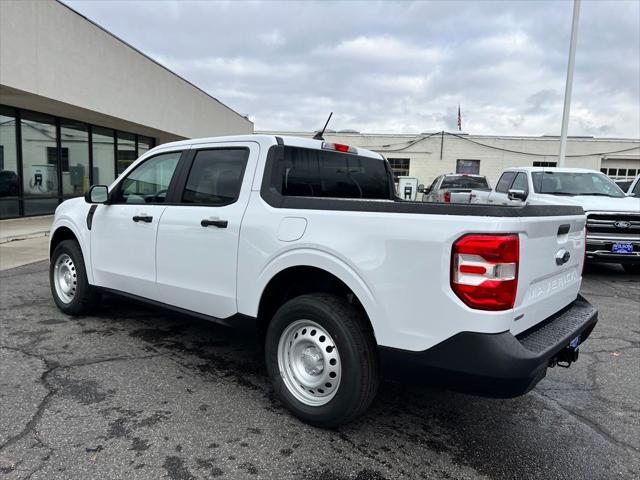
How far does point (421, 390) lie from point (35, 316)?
408 cm

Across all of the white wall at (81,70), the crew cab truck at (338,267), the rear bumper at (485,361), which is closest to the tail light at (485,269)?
the crew cab truck at (338,267)

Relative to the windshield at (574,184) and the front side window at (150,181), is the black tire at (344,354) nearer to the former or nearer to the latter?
the front side window at (150,181)

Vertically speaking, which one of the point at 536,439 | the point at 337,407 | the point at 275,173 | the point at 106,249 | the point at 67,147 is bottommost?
the point at 536,439

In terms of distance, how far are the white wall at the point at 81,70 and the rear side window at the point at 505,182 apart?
Result: 10523 millimetres

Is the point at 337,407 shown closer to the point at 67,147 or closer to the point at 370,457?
the point at 370,457

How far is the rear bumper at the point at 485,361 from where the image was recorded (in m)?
2.39

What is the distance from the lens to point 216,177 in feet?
12.4

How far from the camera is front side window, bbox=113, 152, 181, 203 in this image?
4.17 meters

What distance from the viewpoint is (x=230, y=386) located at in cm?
364

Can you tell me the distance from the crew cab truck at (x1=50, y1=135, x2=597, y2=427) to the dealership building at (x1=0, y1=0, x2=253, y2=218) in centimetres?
860

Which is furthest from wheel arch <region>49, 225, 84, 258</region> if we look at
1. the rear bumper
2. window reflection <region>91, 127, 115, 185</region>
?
window reflection <region>91, 127, 115, 185</region>

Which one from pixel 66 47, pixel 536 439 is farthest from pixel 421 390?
pixel 66 47

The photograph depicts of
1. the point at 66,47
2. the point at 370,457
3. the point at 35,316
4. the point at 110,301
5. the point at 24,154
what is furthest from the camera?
the point at 24,154

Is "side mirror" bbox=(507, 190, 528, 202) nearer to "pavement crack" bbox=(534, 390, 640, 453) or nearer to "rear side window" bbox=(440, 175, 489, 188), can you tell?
"pavement crack" bbox=(534, 390, 640, 453)
